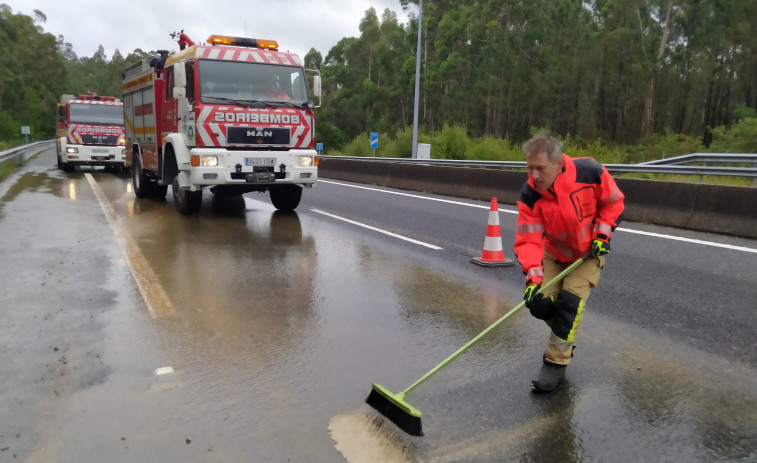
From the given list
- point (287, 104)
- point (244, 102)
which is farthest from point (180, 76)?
point (287, 104)

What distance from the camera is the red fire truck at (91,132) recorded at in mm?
20078

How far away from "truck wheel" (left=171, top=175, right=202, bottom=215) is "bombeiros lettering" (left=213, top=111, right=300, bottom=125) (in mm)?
1426

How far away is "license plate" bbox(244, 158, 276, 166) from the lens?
9453mm

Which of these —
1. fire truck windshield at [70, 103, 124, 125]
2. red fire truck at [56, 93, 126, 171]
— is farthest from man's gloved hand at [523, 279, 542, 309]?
fire truck windshield at [70, 103, 124, 125]

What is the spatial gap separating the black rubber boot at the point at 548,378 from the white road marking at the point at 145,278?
2.95m

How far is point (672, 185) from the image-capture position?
9781 mm

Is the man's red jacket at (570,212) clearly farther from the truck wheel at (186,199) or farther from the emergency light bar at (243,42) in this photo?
the emergency light bar at (243,42)

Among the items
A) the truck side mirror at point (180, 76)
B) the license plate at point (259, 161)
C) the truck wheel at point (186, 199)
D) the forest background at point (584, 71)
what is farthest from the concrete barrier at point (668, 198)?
the forest background at point (584, 71)

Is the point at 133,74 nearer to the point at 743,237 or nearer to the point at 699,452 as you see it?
the point at 743,237

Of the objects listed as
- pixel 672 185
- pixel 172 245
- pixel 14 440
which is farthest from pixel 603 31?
pixel 14 440

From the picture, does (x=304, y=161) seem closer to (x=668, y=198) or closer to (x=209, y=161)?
(x=209, y=161)

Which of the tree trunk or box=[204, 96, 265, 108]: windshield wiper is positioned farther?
the tree trunk

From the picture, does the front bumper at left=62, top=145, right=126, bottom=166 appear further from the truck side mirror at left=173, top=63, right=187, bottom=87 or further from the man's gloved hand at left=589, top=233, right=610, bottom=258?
the man's gloved hand at left=589, top=233, right=610, bottom=258

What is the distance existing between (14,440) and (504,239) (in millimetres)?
6683
